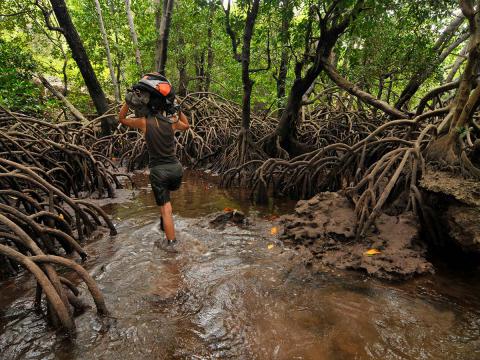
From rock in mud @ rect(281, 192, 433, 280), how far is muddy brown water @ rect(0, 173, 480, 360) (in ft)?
0.44

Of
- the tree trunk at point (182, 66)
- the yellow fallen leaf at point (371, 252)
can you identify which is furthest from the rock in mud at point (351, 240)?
the tree trunk at point (182, 66)

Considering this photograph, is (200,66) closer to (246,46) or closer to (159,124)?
(246,46)

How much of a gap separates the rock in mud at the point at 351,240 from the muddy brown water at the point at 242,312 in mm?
135

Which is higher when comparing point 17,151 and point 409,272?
point 17,151

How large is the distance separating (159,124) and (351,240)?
2321mm

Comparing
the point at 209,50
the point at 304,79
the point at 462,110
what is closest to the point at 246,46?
the point at 304,79

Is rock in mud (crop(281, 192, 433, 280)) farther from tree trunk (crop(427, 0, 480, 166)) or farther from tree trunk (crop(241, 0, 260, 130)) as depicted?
tree trunk (crop(241, 0, 260, 130))

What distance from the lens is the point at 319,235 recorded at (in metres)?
3.58

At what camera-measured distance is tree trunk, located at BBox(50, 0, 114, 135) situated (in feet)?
22.6

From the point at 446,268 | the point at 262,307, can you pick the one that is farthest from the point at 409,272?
the point at 262,307

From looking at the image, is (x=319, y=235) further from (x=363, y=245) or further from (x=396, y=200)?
(x=396, y=200)

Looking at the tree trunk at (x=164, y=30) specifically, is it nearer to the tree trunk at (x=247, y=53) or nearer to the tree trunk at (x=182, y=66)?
the tree trunk at (x=247, y=53)

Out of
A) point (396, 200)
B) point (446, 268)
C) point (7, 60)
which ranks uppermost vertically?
point (7, 60)

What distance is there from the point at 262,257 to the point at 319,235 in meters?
0.69
